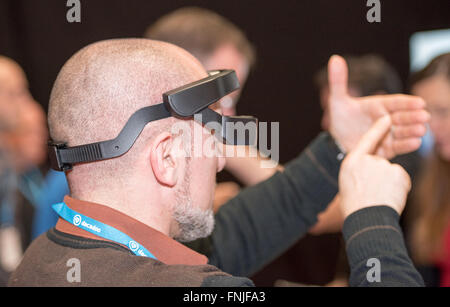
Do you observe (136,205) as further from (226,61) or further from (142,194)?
(226,61)

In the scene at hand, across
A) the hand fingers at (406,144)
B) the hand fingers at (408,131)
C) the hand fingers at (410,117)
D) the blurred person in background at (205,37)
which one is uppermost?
the blurred person in background at (205,37)

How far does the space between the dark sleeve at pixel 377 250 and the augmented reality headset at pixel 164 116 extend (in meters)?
0.32

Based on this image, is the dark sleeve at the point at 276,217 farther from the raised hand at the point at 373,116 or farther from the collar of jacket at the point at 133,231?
the collar of jacket at the point at 133,231

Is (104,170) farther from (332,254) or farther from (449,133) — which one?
(332,254)

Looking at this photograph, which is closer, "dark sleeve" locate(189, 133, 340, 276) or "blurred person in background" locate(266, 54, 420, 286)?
"dark sleeve" locate(189, 133, 340, 276)

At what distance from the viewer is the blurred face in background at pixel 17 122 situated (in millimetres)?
2184

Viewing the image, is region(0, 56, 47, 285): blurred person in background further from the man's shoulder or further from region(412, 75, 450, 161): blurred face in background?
region(412, 75, 450, 161): blurred face in background

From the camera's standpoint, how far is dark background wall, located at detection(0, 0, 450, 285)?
7.79ft

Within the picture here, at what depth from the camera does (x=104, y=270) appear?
0.77m

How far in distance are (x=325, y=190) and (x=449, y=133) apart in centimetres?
101

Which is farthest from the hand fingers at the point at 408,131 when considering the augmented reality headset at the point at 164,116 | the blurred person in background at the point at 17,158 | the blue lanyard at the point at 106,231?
the blurred person in background at the point at 17,158

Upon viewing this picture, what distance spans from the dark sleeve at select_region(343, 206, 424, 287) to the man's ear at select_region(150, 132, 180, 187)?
1.20 ft

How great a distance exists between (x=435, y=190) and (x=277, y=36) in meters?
1.24

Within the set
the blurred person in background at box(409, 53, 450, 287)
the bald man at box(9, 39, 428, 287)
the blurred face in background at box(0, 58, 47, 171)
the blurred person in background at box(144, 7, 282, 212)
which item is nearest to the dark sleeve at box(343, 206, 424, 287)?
the bald man at box(9, 39, 428, 287)
